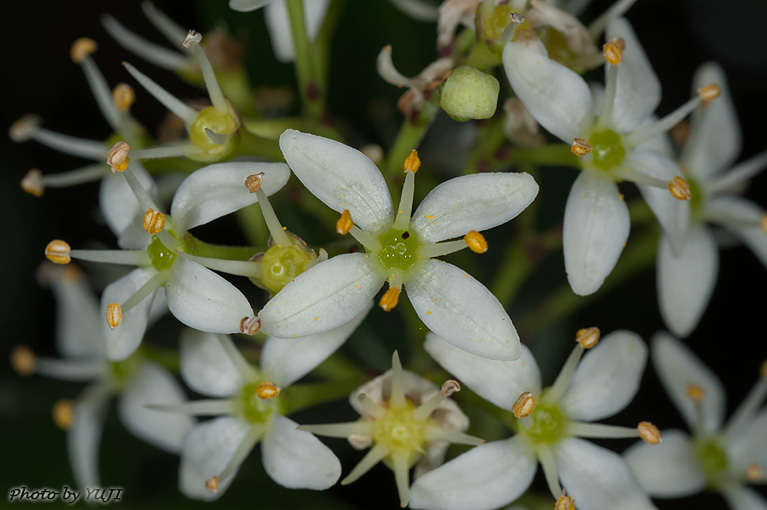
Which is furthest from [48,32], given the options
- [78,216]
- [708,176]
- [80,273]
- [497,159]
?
[708,176]

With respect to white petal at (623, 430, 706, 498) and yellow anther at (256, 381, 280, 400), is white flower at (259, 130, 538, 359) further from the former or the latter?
white petal at (623, 430, 706, 498)

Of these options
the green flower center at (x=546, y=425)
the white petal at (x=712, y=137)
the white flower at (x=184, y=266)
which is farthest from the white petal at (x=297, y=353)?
the white petal at (x=712, y=137)

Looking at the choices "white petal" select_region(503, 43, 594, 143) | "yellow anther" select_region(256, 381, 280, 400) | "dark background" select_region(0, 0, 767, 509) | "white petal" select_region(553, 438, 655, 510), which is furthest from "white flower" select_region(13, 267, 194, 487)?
"white petal" select_region(503, 43, 594, 143)

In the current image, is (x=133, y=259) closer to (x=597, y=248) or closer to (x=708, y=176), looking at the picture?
(x=597, y=248)

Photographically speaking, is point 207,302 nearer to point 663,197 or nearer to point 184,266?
point 184,266

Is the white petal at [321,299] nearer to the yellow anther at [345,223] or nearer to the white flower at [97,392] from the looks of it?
the yellow anther at [345,223]
